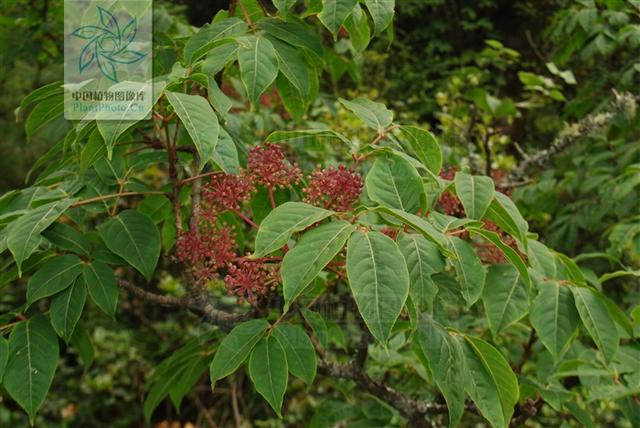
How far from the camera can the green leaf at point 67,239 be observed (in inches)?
54.1

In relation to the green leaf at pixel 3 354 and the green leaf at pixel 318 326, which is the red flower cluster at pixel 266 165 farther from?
the green leaf at pixel 3 354

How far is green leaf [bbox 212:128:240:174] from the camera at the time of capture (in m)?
1.19

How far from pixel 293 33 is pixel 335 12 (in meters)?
0.18

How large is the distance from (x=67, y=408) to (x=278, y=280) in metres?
3.27

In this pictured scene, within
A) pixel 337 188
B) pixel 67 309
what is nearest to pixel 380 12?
pixel 337 188

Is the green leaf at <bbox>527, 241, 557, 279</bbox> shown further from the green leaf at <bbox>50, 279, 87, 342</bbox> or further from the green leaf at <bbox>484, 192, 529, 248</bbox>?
the green leaf at <bbox>50, 279, 87, 342</bbox>

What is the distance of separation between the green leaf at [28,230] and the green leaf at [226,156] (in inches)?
12.5

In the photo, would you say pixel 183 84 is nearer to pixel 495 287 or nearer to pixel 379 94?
pixel 495 287

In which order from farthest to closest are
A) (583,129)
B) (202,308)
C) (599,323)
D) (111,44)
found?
(583,129)
(111,44)
(202,308)
(599,323)

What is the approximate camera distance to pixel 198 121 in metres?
1.10

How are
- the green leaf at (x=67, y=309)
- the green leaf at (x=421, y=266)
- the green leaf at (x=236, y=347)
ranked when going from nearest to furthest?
the green leaf at (x=421, y=266) → the green leaf at (x=236, y=347) → the green leaf at (x=67, y=309)

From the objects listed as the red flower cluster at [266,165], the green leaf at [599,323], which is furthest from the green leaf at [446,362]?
the red flower cluster at [266,165]

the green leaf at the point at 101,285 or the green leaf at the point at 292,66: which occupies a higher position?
the green leaf at the point at 292,66

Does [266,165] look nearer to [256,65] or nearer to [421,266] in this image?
[256,65]
